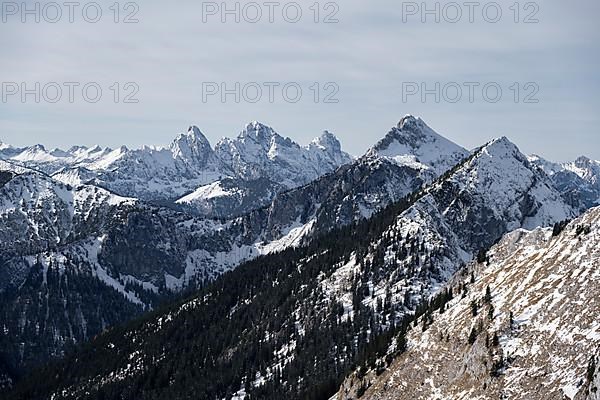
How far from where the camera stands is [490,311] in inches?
4589

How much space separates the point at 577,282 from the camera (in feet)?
346

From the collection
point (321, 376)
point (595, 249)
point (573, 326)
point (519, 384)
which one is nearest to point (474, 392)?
point (519, 384)

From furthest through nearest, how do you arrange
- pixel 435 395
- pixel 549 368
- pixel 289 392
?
pixel 289 392 → pixel 435 395 → pixel 549 368

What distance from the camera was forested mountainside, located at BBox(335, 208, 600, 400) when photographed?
9419 centimetres

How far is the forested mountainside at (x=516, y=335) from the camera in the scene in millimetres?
94188

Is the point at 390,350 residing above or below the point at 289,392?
above

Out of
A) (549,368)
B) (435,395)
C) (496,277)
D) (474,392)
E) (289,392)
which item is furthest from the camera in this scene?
(289,392)

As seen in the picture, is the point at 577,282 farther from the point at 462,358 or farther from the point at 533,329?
the point at 462,358

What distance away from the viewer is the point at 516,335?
349 ft

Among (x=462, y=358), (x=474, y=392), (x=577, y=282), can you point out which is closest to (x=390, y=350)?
(x=462, y=358)

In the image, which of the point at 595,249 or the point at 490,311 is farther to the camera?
the point at 490,311

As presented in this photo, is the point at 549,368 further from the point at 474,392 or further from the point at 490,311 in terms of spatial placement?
the point at 490,311

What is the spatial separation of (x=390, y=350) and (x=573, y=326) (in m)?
44.9

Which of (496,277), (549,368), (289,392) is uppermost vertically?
(496,277)
